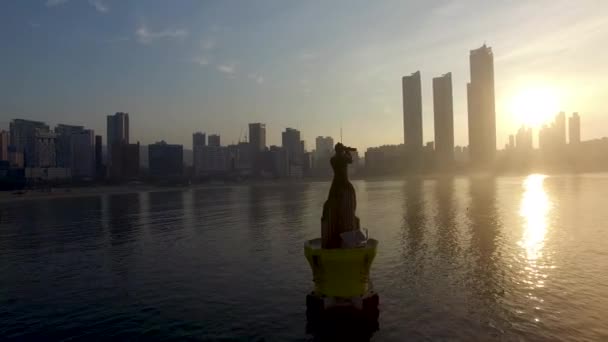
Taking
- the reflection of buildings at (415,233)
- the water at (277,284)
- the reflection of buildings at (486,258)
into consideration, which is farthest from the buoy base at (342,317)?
the reflection of buildings at (415,233)

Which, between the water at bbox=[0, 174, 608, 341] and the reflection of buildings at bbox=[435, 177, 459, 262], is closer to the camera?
the water at bbox=[0, 174, 608, 341]

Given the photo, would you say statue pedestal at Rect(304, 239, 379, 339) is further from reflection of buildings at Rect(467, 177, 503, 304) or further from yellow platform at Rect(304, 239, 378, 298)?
reflection of buildings at Rect(467, 177, 503, 304)

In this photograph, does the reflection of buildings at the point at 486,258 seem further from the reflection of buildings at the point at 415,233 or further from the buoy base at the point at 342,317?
the buoy base at the point at 342,317

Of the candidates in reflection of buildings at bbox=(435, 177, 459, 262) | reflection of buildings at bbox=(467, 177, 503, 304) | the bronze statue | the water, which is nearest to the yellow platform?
the bronze statue

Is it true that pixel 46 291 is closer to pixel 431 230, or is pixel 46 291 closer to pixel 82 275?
pixel 82 275

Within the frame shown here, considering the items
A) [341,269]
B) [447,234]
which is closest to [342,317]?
[341,269]

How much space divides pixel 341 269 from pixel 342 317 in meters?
2.53

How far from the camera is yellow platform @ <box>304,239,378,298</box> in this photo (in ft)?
52.9

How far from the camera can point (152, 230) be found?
56719 mm

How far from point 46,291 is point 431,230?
42.4m

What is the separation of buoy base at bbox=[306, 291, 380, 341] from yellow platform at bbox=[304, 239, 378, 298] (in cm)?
42

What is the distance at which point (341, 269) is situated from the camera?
16.3 m

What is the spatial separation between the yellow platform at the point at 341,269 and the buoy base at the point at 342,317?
0.42 meters

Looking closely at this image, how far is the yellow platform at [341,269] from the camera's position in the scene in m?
16.1
